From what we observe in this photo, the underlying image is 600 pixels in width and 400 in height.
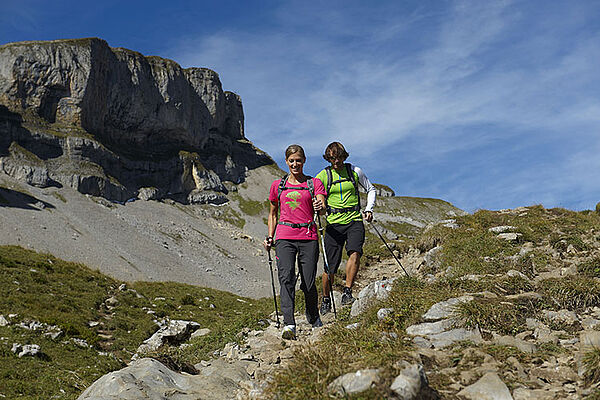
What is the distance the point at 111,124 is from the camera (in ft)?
422

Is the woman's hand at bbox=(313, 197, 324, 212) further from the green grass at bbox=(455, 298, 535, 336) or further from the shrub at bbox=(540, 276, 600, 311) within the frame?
the shrub at bbox=(540, 276, 600, 311)

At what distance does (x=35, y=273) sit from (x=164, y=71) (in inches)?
5033

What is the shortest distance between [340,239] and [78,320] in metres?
17.3

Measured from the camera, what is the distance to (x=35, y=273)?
30016 mm

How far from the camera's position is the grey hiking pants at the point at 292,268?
24.9 feet

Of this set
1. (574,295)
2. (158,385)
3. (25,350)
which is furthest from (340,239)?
(25,350)

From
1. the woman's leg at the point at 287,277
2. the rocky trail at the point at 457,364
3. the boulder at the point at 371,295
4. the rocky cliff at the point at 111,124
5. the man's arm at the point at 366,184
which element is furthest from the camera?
the rocky cliff at the point at 111,124

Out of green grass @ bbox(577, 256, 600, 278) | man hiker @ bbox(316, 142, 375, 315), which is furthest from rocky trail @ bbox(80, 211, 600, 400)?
man hiker @ bbox(316, 142, 375, 315)

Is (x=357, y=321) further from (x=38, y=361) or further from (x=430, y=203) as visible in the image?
(x=430, y=203)

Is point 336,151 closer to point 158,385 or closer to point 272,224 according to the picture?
point 272,224

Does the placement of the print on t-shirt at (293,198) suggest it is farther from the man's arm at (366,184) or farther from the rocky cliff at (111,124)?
the rocky cliff at (111,124)

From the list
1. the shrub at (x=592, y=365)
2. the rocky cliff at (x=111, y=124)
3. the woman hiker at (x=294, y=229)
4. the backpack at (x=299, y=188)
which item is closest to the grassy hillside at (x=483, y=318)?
the shrub at (x=592, y=365)

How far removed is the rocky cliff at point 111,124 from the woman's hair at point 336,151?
329ft

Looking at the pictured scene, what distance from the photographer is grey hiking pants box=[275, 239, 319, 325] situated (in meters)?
7.59
